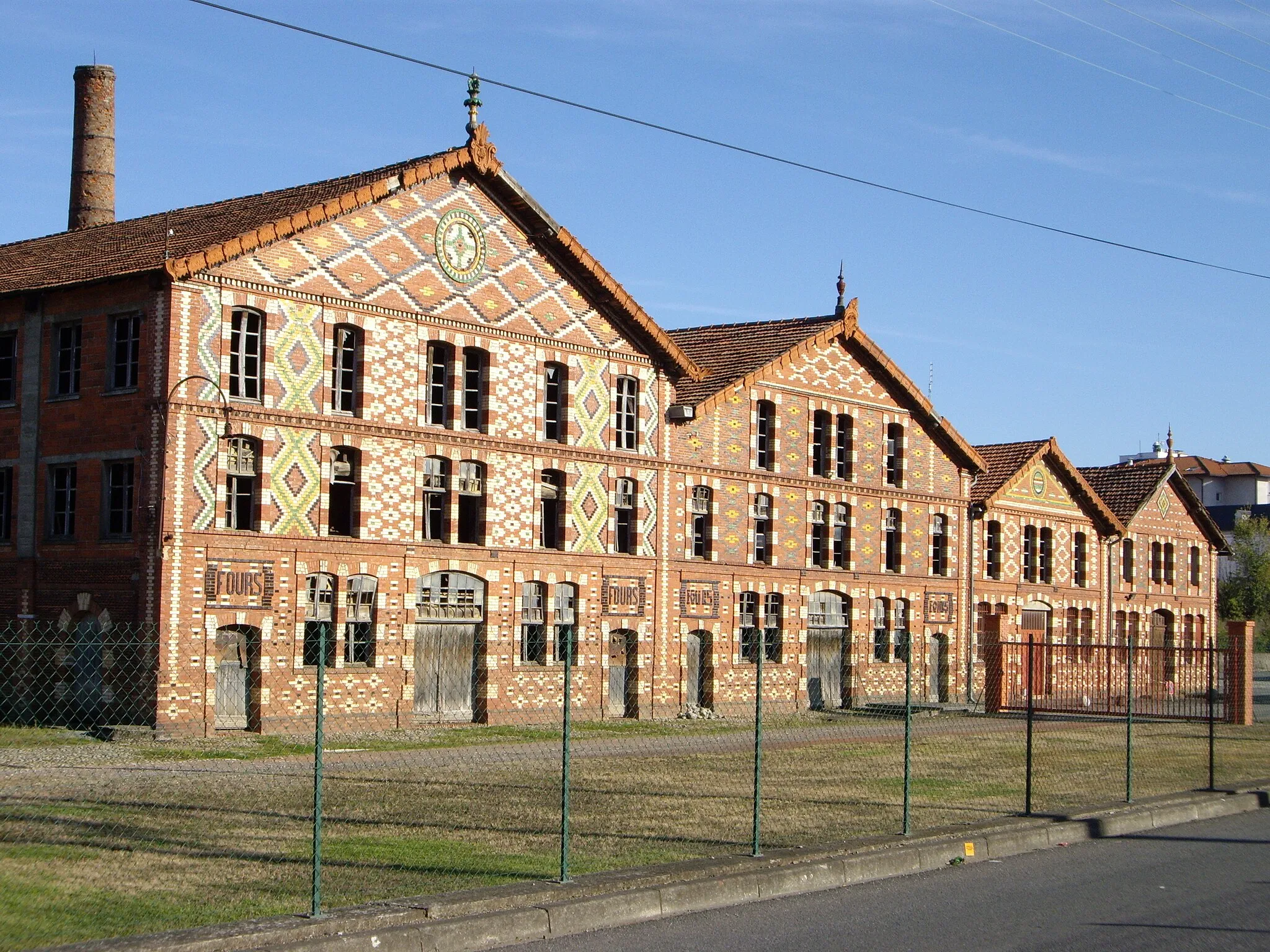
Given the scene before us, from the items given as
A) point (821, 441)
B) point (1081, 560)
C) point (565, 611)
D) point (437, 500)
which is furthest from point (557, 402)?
point (1081, 560)

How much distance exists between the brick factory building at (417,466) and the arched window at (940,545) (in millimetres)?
3201

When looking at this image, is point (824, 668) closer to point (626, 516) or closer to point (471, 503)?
point (626, 516)

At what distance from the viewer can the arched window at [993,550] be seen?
4966 cm

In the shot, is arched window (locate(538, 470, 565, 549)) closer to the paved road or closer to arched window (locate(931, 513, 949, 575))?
arched window (locate(931, 513, 949, 575))

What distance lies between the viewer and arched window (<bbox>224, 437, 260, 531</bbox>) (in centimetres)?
2916

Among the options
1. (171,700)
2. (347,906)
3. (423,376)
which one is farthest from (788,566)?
(347,906)

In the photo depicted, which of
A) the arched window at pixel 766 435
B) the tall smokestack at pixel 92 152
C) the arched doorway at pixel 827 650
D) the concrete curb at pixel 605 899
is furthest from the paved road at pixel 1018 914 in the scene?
the tall smokestack at pixel 92 152

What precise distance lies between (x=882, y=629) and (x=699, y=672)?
7.69m

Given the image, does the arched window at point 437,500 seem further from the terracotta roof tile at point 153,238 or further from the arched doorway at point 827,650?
the arched doorway at point 827,650

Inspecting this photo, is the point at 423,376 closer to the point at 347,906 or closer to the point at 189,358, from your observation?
the point at 189,358

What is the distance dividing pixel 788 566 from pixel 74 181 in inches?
850

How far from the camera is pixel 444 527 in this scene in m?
32.7

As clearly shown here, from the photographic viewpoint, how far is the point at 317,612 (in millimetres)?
30328

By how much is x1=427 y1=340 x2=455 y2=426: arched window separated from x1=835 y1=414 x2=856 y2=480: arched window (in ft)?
46.8
